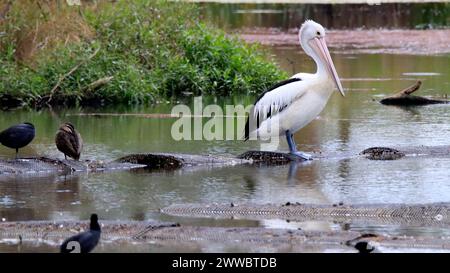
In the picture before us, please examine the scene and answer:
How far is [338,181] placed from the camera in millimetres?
9617

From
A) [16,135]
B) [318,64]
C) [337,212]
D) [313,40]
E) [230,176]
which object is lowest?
[230,176]

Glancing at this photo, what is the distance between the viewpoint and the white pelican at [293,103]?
10766 millimetres

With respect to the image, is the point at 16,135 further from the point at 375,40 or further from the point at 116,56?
the point at 375,40

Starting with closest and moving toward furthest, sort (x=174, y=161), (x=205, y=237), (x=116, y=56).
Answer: (x=205, y=237)
(x=174, y=161)
(x=116, y=56)

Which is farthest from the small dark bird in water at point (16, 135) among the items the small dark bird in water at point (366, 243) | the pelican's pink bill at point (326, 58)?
the small dark bird in water at point (366, 243)

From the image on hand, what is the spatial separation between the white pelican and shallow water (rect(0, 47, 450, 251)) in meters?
0.43

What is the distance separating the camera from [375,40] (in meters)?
27.4

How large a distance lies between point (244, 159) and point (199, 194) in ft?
6.20

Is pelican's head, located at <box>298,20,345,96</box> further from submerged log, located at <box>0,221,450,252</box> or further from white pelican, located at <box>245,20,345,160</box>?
submerged log, located at <box>0,221,450,252</box>

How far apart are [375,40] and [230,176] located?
58.8ft

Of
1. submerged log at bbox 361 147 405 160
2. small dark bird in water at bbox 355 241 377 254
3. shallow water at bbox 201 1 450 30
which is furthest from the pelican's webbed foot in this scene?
shallow water at bbox 201 1 450 30

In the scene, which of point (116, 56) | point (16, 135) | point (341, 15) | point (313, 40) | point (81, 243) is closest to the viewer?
point (81, 243)

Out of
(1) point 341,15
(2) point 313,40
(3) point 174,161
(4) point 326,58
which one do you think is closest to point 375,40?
(1) point 341,15
